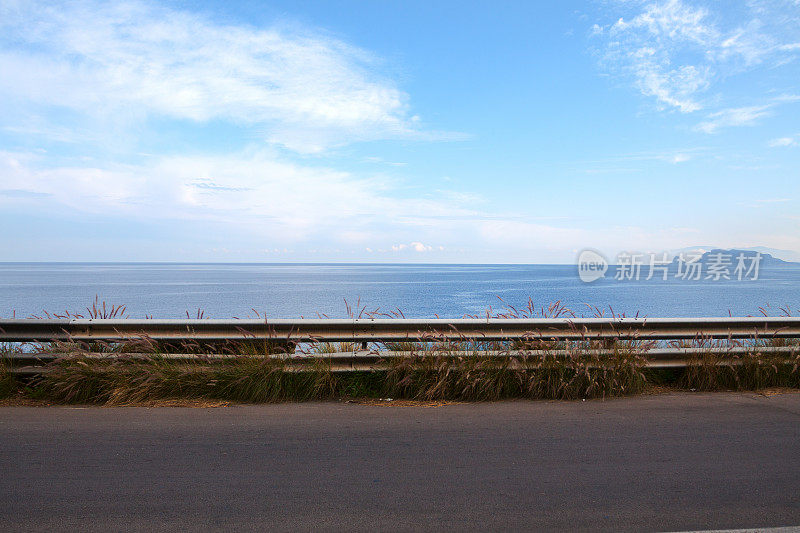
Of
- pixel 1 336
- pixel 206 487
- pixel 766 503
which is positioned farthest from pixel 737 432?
pixel 1 336

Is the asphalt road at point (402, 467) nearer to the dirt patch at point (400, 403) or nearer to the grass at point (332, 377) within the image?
the dirt patch at point (400, 403)

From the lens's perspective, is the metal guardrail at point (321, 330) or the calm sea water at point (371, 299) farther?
the calm sea water at point (371, 299)

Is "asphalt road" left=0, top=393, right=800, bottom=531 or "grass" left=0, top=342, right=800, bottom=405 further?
"grass" left=0, top=342, right=800, bottom=405

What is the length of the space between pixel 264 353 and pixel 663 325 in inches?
194

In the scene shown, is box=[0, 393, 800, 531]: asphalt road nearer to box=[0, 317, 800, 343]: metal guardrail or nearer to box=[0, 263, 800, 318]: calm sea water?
box=[0, 317, 800, 343]: metal guardrail

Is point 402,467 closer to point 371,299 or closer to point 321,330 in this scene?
point 321,330

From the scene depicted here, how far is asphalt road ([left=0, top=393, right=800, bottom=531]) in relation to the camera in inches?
131

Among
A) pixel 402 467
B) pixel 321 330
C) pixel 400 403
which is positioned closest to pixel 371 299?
pixel 321 330

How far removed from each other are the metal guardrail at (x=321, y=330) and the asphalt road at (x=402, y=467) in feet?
2.85

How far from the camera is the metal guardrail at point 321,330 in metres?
6.18

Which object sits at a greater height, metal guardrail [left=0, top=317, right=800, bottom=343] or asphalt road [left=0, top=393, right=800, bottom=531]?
metal guardrail [left=0, top=317, right=800, bottom=343]

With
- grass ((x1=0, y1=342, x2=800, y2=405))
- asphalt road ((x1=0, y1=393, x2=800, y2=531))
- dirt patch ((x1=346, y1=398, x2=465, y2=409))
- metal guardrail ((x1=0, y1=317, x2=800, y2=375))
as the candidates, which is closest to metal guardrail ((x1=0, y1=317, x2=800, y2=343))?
metal guardrail ((x1=0, y1=317, x2=800, y2=375))

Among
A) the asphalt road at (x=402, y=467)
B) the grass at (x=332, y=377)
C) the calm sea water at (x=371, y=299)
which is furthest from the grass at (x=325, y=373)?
the calm sea water at (x=371, y=299)

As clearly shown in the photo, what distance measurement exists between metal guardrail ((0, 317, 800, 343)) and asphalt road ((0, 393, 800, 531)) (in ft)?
2.85
